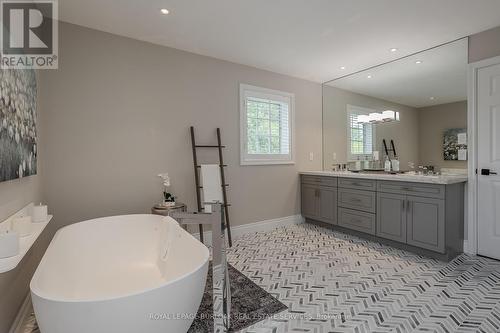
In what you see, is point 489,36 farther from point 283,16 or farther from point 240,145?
point 240,145

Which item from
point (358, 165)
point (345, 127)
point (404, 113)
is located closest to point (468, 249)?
point (358, 165)

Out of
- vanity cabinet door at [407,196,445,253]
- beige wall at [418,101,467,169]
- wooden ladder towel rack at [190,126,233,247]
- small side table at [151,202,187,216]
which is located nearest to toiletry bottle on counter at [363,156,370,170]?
beige wall at [418,101,467,169]

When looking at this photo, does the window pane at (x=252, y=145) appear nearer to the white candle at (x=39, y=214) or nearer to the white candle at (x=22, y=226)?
the white candle at (x=39, y=214)

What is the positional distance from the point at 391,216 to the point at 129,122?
3.26 meters

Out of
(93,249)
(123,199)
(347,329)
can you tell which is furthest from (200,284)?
(123,199)

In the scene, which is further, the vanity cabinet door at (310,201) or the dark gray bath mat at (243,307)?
the vanity cabinet door at (310,201)

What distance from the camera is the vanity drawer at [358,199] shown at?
3.26 m

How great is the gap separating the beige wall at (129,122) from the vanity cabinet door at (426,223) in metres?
1.95

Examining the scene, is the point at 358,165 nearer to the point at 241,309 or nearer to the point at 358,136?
the point at 358,136

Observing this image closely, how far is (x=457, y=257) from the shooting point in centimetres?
278

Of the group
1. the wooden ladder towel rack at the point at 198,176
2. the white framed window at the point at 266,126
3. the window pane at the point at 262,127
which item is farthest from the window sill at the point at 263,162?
the window pane at the point at 262,127

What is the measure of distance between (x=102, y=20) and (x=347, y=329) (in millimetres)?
3346

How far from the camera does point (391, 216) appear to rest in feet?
9.98

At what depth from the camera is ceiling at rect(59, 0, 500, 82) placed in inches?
87.5
